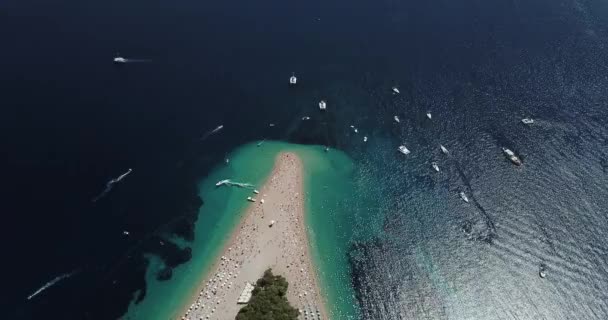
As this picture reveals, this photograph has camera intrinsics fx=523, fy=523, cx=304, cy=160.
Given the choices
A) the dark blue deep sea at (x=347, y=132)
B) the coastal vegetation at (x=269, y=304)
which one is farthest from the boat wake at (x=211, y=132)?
the coastal vegetation at (x=269, y=304)

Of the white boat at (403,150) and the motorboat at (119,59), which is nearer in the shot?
the white boat at (403,150)

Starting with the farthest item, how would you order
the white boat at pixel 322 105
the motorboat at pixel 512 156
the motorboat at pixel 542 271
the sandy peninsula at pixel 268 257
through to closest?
the white boat at pixel 322 105
the motorboat at pixel 512 156
the motorboat at pixel 542 271
the sandy peninsula at pixel 268 257

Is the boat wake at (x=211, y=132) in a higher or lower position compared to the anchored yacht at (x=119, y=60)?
lower

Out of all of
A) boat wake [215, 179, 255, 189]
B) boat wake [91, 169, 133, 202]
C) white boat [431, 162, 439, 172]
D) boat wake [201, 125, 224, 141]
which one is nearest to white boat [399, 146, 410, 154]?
white boat [431, 162, 439, 172]

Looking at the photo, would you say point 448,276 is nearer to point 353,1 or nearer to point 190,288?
point 190,288

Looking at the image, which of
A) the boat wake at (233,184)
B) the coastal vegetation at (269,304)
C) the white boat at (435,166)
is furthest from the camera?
the white boat at (435,166)

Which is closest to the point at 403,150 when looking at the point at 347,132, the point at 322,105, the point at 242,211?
the point at 347,132

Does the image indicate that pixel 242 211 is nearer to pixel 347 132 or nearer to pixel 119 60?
pixel 347 132

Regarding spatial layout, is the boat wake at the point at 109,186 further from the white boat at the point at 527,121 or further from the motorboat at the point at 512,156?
the white boat at the point at 527,121
